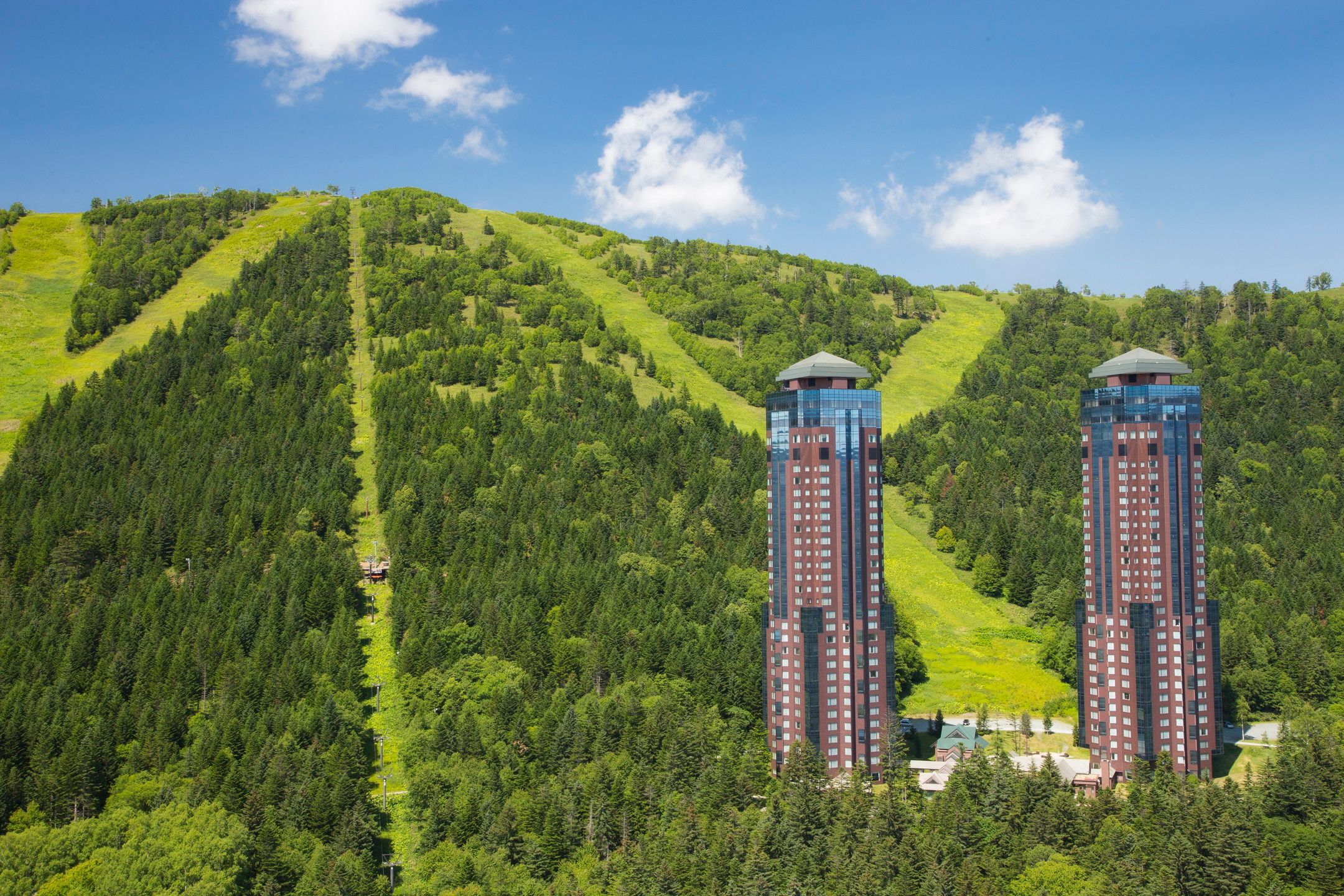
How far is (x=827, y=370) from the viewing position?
154m

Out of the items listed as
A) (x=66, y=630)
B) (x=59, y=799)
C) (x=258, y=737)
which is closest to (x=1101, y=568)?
(x=258, y=737)

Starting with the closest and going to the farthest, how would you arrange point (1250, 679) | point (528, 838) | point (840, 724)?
point (528, 838) < point (840, 724) < point (1250, 679)

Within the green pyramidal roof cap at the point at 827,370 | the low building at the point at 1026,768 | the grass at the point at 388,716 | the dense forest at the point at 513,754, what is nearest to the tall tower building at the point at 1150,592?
the low building at the point at 1026,768

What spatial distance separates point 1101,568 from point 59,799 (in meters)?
125

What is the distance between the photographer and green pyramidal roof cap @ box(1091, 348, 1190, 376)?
5935 inches

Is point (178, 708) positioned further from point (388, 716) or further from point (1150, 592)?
point (1150, 592)

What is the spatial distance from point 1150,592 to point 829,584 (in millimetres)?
38728

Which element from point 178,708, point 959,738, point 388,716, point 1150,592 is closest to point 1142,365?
point 1150,592

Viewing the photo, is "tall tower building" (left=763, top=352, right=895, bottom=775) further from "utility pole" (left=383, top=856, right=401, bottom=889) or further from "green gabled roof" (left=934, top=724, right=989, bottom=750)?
"utility pole" (left=383, top=856, right=401, bottom=889)

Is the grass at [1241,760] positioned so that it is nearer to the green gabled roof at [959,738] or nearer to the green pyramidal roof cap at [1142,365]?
the green gabled roof at [959,738]

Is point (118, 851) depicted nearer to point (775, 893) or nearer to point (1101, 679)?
point (775, 893)

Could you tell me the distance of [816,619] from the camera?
150000 millimetres

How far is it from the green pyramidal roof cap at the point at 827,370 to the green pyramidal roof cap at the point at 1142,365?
2933 centimetres

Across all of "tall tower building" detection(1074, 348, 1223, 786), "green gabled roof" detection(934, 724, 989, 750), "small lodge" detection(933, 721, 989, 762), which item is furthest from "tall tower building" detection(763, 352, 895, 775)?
"tall tower building" detection(1074, 348, 1223, 786)
